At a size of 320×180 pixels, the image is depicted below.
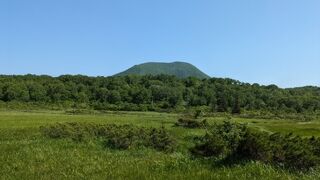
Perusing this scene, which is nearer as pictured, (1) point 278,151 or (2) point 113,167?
(1) point 278,151

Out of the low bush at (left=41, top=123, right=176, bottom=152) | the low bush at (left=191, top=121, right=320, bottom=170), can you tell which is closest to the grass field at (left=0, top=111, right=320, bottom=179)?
the low bush at (left=191, top=121, right=320, bottom=170)

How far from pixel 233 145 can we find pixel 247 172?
4684mm

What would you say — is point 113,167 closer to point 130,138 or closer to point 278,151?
point 278,151

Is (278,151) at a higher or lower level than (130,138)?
higher

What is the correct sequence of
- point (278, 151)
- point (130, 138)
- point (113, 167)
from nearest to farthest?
1. point (278, 151)
2. point (113, 167)
3. point (130, 138)

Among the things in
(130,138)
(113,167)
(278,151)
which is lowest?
(113,167)

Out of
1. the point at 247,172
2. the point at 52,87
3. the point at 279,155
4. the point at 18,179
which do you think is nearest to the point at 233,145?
the point at 279,155

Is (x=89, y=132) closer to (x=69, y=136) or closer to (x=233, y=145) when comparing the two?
(x=69, y=136)

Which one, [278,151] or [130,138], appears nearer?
[278,151]

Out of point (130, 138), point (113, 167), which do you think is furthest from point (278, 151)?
point (130, 138)

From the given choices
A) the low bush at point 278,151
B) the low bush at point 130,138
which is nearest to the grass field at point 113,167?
the low bush at point 278,151

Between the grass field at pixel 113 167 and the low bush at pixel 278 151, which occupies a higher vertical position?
the low bush at pixel 278 151

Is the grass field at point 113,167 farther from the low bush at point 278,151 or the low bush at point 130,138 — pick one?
the low bush at point 130,138

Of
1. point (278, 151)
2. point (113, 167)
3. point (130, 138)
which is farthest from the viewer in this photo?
point (130, 138)
